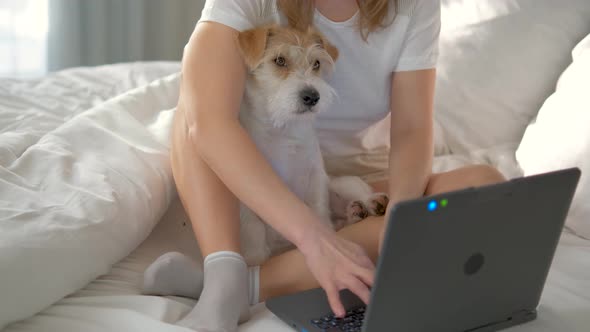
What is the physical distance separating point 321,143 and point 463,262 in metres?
0.89

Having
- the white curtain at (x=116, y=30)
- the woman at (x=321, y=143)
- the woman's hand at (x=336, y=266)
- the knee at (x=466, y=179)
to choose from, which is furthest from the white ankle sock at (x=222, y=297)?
the white curtain at (x=116, y=30)

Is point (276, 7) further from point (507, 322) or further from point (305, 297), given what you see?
point (507, 322)

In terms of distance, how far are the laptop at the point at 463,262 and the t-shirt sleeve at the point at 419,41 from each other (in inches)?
26.3

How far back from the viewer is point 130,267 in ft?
5.30

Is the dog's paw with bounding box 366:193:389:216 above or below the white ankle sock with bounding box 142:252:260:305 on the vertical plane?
above

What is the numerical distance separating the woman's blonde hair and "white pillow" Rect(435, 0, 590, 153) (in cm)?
67

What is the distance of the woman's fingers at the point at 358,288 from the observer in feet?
4.19

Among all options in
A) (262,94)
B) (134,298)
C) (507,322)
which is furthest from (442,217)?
(262,94)

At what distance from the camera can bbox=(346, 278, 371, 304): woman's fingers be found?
1277mm

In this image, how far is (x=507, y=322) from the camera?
4.36 ft

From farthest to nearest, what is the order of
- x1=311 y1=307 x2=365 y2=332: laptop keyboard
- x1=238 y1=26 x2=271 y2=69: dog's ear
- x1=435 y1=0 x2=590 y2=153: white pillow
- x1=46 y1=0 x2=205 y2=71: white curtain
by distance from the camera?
x1=46 y1=0 x2=205 y2=71: white curtain → x1=435 y1=0 x2=590 y2=153: white pillow → x1=238 y1=26 x2=271 y2=69: dog's ear → x1=311 y1=307 x2=365 y2=332: laptop keyboard

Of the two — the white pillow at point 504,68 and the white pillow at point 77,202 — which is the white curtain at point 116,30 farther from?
the white pillow at point 504,68

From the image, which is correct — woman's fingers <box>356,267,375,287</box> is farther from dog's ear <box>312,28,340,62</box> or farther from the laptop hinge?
dog's ear <box>312,28,340,62</box>

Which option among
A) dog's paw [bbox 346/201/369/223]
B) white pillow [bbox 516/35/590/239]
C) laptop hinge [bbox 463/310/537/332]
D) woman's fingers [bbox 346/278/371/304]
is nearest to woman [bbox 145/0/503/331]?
woman's fingers [bbox 346/278/371/304]
